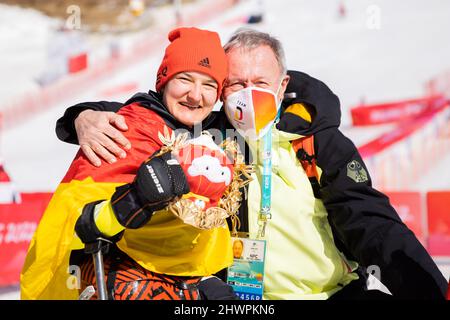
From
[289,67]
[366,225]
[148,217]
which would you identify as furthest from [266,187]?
[289,67]

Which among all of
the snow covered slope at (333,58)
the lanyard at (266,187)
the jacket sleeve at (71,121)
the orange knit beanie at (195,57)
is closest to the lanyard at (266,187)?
the lanyard at (266,187)

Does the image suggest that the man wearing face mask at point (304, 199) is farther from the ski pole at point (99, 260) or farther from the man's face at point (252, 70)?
the ski pole at point (99, 260)

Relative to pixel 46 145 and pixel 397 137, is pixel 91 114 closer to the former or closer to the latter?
pixel 397 137

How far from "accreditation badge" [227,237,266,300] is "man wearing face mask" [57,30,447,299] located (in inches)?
2.0

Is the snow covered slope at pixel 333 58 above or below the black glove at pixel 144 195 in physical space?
above

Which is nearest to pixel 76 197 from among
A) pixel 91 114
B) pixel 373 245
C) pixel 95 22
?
pixel 91 114

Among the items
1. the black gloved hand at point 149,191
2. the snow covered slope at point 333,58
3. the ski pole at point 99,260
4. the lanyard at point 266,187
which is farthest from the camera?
the snow covered slope at point 333,58

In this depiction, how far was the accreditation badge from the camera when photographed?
2.74 meters

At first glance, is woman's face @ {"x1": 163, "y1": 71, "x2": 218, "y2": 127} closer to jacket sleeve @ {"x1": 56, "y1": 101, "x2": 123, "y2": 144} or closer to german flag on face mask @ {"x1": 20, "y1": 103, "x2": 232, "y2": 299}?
german flag on face mask @ {"x1": 20, "y1": 103, "x2": 232, "y2": 299}

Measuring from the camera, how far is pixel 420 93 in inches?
460

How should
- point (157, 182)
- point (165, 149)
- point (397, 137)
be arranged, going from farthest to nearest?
1. point (397, 137)
2. point (165, 149)
3. point (157, 182)

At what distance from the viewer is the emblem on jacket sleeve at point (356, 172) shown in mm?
2795

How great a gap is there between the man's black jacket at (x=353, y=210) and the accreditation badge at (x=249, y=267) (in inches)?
3.7
